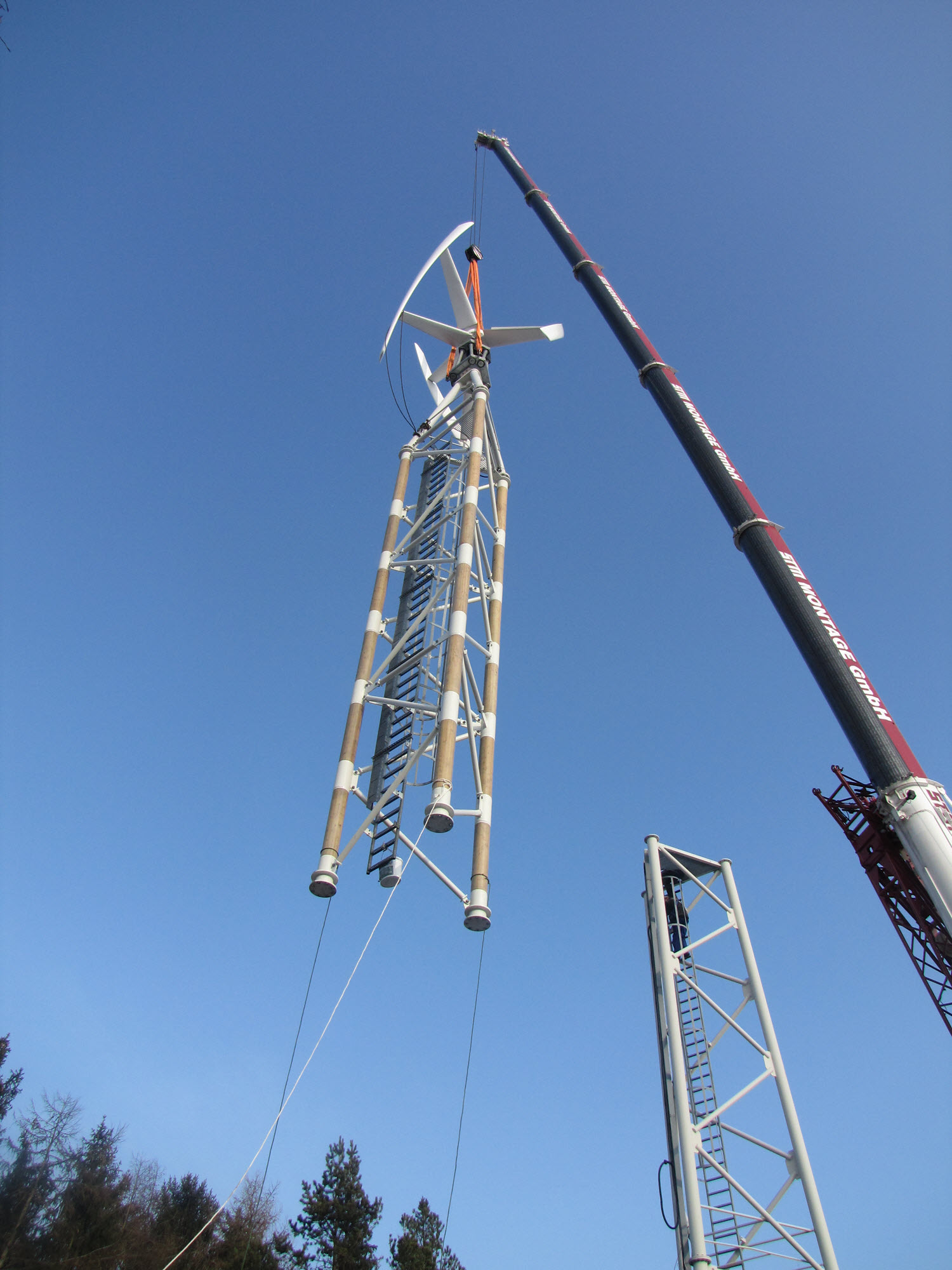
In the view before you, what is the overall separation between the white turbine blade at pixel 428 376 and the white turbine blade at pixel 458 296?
5.48ft

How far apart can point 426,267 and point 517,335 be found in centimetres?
326

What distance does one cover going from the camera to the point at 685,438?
21.7 metres

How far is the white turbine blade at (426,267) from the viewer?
21359mm

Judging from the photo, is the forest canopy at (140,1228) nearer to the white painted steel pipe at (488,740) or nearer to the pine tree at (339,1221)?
the pine tree at (339,1221)

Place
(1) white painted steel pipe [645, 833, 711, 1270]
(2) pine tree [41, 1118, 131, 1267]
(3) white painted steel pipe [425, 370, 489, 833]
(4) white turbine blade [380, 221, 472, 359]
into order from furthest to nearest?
(2) pine tree [41, 1118, 131, 1267] < (4) white turbine blade [380, 221, 472, 359] < (3) white painted steel pipe [425, 370, 489, 833] < (1) white painted steel pipe [645, 833, 711, 1270]

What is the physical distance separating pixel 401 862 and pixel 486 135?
3962 centimetres

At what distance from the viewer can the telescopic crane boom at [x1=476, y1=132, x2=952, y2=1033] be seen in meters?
13.6

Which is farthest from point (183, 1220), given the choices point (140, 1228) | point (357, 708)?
point (357, 708)

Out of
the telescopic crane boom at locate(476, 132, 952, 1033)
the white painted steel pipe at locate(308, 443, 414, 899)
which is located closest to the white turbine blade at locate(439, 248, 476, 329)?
the white painted steel pipe at locate(308, 443, 414, 899)

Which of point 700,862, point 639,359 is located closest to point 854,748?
point 700,862

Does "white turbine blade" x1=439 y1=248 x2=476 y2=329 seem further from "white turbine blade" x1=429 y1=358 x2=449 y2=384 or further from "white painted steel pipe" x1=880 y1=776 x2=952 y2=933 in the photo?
"white painted steel pipe" x1=880 y1=776 x2=952 y2=933

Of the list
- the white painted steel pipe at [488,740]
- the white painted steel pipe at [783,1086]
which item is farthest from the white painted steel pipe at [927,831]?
the white painted steel pipe at [488,740]

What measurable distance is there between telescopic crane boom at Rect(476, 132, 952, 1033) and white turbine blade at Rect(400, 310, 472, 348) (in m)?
7.51

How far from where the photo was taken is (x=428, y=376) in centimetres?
2489
